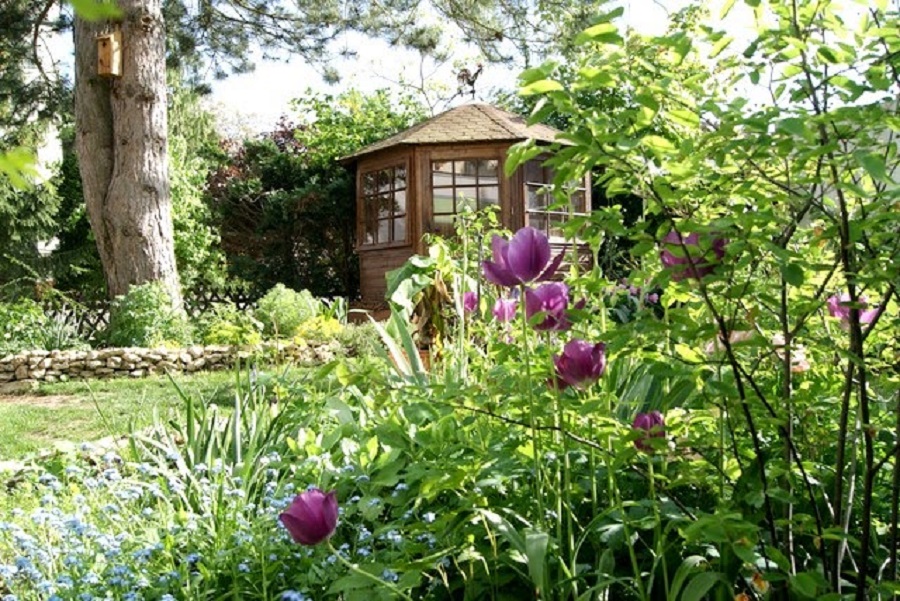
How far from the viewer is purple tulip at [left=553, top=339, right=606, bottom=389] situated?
1.28 metres

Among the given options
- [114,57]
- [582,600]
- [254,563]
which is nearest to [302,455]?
[254,563]

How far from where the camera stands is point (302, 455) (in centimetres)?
237

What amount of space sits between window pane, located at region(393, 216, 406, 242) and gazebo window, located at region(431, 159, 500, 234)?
45 cm

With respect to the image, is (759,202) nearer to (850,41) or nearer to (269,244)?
(850,41)

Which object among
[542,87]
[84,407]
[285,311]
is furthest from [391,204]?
[542,87]

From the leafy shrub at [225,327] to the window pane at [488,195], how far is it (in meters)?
4.05

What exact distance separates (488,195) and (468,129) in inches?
35.8

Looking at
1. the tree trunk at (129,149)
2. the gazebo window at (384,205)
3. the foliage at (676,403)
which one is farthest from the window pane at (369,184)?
the foliage at (676,403)

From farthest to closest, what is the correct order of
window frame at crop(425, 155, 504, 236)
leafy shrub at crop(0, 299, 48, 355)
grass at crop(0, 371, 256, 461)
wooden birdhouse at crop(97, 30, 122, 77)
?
window frame at crop(425, 155, 504, 236) < wooden birdhouse at crop(97, 30, 122, 77) < leafy shrub at crop(0, 299, 48, 355) < grass at crop(0, 371, 256, 461)

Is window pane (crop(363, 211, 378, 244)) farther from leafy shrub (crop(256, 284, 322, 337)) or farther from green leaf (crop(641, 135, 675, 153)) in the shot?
green leaf (crop(641, 135, 675, 153))

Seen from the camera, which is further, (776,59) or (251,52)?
(251,52)

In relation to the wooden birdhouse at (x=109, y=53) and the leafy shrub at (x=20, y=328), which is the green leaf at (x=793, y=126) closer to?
the leafy shrub at (x=20, y=328)

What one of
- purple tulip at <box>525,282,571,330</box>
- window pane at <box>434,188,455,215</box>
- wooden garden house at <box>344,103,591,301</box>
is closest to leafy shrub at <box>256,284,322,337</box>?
wooden garden house at <box>344,103,591,301</box>

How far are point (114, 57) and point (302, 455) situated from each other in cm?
737
